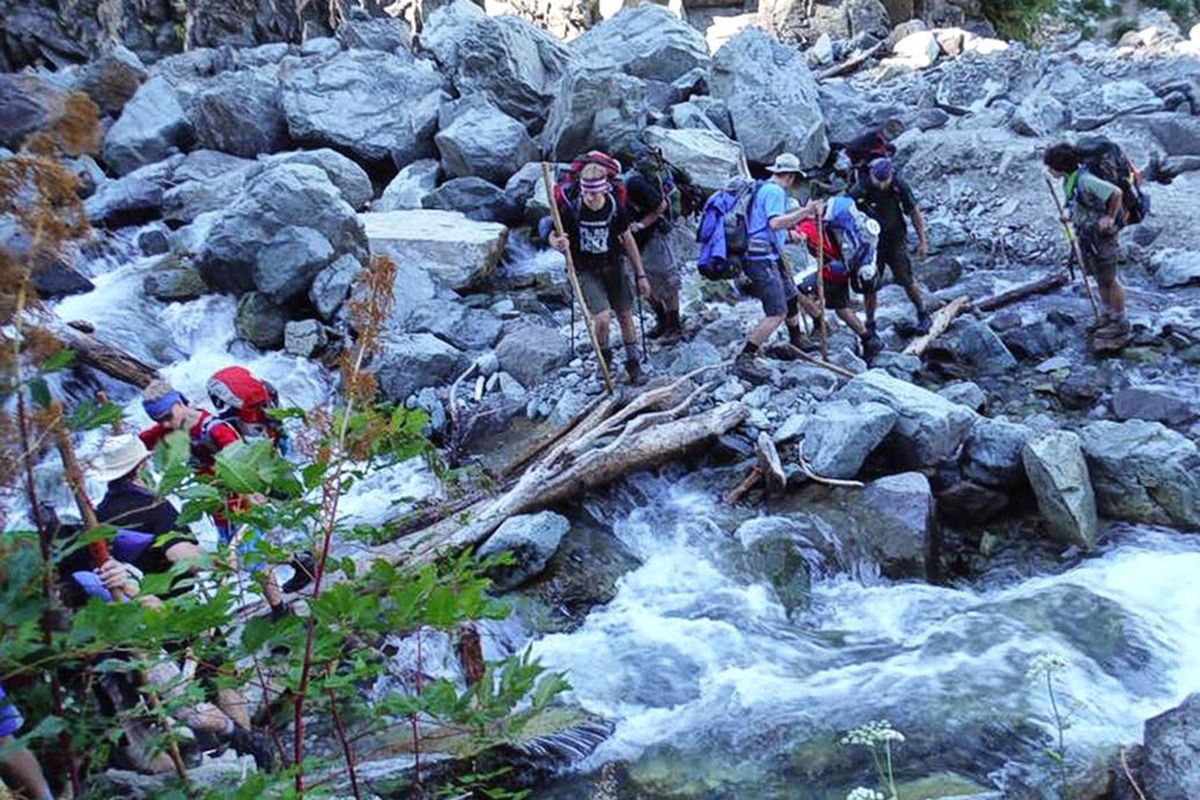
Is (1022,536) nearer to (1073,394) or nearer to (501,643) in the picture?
(1073,394)

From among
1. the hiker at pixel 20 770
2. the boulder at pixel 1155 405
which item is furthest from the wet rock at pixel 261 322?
the hiker at pixel 20 770

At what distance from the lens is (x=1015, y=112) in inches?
630

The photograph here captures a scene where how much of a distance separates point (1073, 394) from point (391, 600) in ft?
26.4

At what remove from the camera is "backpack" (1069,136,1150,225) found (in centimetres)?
882

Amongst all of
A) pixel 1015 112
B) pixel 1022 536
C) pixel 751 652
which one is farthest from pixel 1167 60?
pixel 751 652

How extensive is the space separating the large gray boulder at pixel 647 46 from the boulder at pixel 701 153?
379 centimetres

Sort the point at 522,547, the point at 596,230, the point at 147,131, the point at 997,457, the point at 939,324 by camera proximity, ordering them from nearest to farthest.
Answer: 1. the point at 522,547
2. the point at 997,457
3. the point at 596,230
4. the point at 939,324
5. the point at 147,131

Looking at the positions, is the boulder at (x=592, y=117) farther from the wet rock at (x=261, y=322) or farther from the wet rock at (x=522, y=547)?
the wet rock at (x=522, y=547)

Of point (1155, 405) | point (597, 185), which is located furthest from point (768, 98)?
point (1155, 405)

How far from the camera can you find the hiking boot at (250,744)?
13.4ft

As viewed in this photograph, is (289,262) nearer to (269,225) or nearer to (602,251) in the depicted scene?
(269,225)

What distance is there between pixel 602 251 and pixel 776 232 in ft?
4.99

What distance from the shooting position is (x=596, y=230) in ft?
27.8

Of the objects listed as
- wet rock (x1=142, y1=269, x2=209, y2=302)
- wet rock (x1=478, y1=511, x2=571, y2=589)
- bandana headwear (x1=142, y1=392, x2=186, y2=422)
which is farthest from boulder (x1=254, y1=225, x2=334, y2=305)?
bandana headwear (x1=142, y1=392, x2=186, y2=422)
